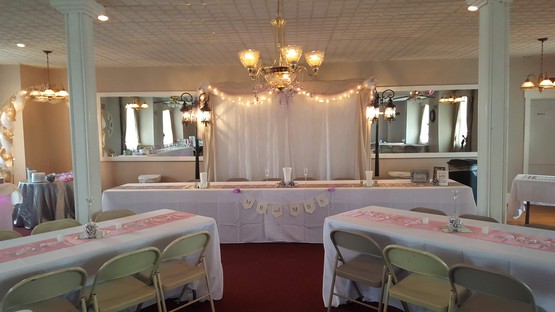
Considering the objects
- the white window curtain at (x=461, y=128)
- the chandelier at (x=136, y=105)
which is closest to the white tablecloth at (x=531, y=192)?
the white window curtain at (x=461, y=128)

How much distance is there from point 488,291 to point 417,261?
42 centimetres

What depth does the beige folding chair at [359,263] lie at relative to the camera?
277 cm

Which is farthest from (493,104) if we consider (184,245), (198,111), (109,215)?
(198,111)

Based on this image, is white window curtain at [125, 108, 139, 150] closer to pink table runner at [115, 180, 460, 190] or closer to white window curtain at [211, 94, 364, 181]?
white window curtain at [211, 94, 364, 181]

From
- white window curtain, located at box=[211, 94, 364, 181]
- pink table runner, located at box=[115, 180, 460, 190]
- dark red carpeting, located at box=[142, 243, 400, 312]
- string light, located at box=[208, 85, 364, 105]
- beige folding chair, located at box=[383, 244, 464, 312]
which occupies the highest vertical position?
string light, located at box=[208, 85, 364, 105]

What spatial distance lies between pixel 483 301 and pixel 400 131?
5.65m

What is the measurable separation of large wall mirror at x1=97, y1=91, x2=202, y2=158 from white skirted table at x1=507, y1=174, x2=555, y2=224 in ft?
18.1

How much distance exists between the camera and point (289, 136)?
693 centimetres

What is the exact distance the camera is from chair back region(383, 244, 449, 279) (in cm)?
235

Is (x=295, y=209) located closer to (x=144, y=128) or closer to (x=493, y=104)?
(x=493, y=104)

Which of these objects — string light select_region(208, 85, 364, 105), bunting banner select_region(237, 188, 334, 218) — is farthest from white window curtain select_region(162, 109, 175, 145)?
bunting banner select_region(237, 188, 334, 218)

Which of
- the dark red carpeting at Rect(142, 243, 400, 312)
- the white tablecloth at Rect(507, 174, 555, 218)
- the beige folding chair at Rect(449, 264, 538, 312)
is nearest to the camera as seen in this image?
the beige folding chair at Rect(449, 264, 538, 312)

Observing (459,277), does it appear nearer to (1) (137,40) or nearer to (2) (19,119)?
(1) (137,40)

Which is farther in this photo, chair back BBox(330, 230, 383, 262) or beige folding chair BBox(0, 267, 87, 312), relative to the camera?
chair back BBox(330, 230, 383, 262)
